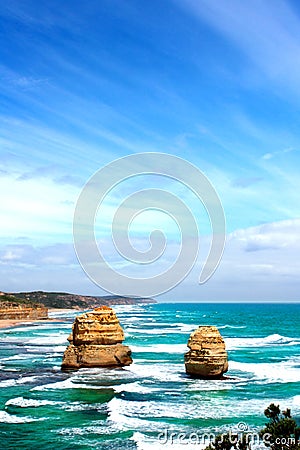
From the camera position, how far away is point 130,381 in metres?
33.8

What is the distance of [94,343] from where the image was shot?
3750 centimetres

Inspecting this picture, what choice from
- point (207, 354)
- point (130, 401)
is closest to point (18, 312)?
point (207, 354)

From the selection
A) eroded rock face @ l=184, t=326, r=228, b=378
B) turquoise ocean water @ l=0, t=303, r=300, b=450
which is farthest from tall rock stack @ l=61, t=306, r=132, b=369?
eroded rock face @ l=184, t=326, r=228, b=378

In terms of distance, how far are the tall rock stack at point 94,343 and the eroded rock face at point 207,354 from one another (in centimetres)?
A: 638

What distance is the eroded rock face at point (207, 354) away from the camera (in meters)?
32.3

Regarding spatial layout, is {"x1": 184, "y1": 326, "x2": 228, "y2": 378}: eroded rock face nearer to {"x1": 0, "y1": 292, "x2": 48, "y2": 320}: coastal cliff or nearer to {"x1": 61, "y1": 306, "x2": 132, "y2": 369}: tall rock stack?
{"x1": 61, "y1": 306, "x2": 132, "y2": 369}: tall rock stack

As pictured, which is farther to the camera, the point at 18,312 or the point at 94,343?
the point at 18,312

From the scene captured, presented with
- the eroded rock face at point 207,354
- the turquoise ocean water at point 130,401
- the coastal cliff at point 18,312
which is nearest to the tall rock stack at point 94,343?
the turquoise ocean water at point 130,401

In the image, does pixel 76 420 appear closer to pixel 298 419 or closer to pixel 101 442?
pixel 101 442

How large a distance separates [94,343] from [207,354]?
344 inches

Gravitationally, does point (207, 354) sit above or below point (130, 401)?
above

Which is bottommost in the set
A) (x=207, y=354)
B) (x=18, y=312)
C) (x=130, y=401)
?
(x=130, y=401)

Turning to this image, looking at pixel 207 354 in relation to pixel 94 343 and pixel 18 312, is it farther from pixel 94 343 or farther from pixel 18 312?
pixel 18 312

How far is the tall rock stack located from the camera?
37219mm
